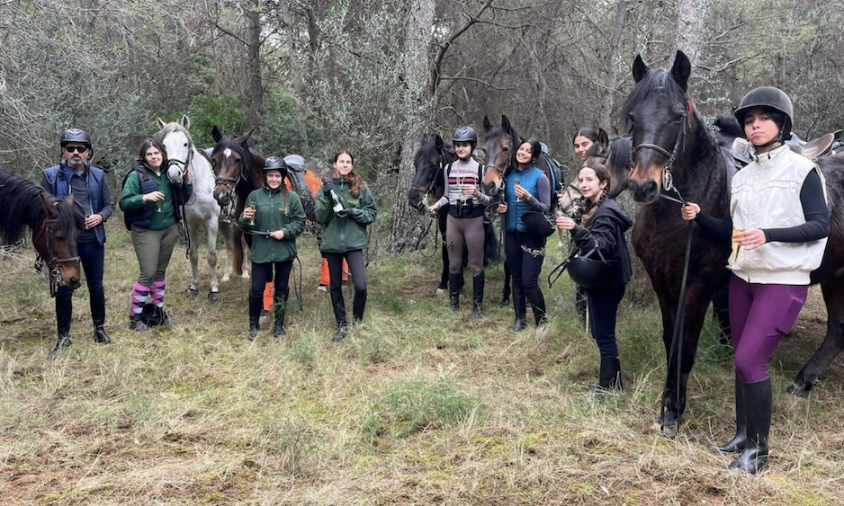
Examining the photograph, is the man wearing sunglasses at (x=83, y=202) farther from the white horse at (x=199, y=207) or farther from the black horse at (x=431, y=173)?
the black horse at (x=431, y=173)

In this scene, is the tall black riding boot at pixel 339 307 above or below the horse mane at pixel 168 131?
below

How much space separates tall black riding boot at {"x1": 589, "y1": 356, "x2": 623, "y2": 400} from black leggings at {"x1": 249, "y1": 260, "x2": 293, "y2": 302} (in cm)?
315

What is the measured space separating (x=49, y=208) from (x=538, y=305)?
170 inches

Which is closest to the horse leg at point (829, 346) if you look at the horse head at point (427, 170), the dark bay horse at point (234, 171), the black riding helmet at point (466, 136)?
the black riding helmet at point (466, 136)

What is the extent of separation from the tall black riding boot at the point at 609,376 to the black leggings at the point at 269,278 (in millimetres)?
3152

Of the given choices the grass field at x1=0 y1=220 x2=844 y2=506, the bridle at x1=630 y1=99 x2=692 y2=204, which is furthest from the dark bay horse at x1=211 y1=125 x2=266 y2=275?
the bridle at x1=630 y1=99 x2=692 y2=204

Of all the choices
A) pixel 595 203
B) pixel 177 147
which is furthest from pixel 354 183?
pixel 595 203

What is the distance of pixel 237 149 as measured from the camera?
5984mm

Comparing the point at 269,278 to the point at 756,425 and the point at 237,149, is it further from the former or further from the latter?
the point at 756,425

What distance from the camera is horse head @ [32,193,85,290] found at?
4.47 m

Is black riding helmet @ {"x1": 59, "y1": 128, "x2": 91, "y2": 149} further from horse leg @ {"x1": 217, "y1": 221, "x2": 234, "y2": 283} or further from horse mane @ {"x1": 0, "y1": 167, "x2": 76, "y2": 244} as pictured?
horse leg @ {"x1": 217, "y1": 221, "x2": 234, "y2": 283}

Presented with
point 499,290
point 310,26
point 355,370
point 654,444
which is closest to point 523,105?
point 310,26

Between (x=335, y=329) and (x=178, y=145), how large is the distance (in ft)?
9.04

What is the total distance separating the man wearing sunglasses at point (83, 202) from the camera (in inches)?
191
